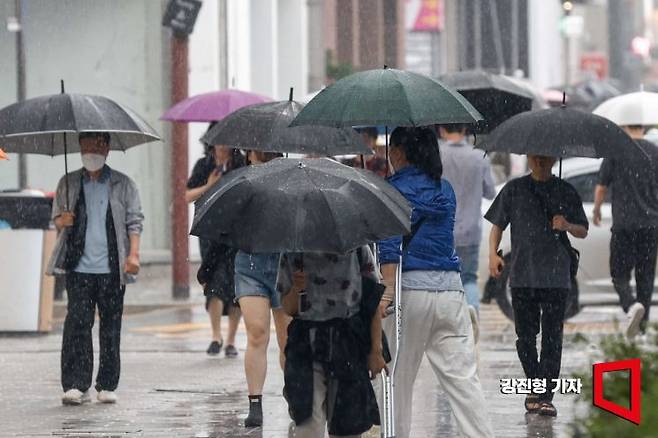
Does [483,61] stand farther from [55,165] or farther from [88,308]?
[88,308]

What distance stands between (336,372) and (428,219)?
1.44m

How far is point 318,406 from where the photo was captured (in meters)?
7.45

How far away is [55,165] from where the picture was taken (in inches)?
854

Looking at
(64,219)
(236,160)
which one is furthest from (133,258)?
(236,160)

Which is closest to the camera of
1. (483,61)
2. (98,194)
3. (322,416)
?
(322,416)

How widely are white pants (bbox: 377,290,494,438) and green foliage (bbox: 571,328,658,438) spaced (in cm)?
273

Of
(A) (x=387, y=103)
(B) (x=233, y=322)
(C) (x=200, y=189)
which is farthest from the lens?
(B) (x=233, y=322)

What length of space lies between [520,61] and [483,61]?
13.0 feet

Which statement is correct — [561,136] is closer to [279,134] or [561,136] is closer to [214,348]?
[279,134]

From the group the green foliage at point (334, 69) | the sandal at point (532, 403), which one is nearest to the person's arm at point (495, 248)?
the sandal at point (532, 403)

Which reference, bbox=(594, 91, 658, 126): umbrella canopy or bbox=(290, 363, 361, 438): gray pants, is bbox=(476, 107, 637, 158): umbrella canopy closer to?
bbox=(290, 363, 361, 438): gray pants

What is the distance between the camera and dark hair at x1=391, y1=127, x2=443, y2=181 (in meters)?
8.52

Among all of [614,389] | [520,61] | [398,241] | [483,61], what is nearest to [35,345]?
[398,241]

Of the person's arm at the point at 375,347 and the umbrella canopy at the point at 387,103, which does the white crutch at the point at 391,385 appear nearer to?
the person's arm at the point at 375,347
